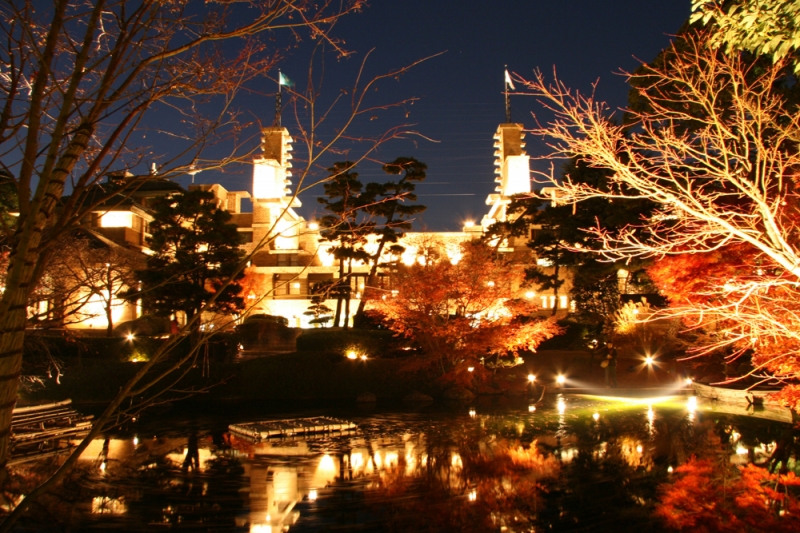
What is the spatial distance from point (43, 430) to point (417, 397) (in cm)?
1230

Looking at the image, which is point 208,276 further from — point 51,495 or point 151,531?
point 151,531

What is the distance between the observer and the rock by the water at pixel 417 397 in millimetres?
20422

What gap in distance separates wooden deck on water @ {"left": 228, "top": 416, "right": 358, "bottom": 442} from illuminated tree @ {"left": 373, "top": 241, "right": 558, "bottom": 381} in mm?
6413

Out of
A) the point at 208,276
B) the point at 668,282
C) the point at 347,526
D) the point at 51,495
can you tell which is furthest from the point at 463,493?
the point at 208,276

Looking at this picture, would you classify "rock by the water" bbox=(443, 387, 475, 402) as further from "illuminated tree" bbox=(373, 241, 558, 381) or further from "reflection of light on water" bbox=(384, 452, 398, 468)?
"reflection of light on water" bbox=(384, 452, 398, 468)

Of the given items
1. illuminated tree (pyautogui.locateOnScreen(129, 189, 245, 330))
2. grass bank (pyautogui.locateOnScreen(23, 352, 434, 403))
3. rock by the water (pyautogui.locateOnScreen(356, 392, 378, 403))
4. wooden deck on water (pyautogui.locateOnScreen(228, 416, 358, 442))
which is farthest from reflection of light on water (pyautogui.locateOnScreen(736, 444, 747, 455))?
illuminated tree (pyautogui.locateOnScreen(129, 189, 245, 330))

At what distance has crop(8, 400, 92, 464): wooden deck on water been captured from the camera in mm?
11696

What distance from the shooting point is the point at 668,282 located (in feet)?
57.1

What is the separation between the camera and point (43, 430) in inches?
484

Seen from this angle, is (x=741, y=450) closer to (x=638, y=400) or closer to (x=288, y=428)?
(x=638, y=400)

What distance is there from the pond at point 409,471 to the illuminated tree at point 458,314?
3.33m

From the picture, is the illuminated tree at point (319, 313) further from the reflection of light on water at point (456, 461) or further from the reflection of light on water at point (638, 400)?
the reflection of light on water at point (456, 461)

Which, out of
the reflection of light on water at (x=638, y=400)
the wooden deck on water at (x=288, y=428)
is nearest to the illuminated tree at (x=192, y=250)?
the wooden deck on water at (x=288, y=428)

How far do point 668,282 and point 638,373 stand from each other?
718 centimetres
